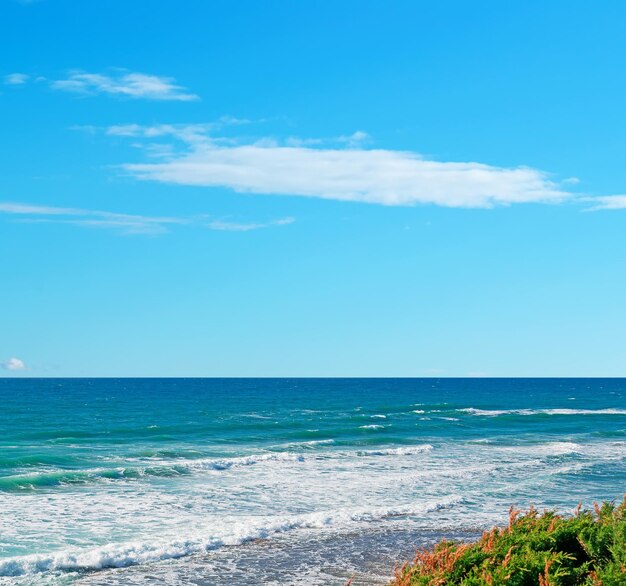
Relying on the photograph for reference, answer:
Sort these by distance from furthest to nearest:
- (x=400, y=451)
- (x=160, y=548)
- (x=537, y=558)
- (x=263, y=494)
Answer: (x=400, y=451) → (x=263, y=494) → (x=160, y=548) → (x=537, y=558)

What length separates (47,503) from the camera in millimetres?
23047

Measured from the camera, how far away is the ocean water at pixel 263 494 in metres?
16.2

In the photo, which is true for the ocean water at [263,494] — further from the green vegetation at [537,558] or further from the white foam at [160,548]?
the green vegetation at [537,558]

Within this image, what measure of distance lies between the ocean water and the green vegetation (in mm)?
6398

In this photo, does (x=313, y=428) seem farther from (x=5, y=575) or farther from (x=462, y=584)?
(x=462, y=584)

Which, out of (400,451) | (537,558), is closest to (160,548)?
(537,558)

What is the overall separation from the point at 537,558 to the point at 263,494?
57.4 feet

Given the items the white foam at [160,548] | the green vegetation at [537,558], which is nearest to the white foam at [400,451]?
the white foam at [160,548]

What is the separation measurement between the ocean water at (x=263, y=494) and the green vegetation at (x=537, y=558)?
640cm

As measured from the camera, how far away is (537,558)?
27.8 feet

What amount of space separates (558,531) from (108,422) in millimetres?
52379

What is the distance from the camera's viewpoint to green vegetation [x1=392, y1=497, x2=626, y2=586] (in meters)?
8.03

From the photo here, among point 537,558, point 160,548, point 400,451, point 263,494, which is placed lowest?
point 400,451

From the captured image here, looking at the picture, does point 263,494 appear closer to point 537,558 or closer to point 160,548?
point 160,548
